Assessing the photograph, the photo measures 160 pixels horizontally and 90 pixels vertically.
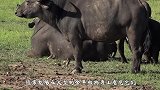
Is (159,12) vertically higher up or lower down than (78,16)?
lower down

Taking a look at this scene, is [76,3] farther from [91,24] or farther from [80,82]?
[80,82]

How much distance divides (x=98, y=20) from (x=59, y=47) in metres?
2.51

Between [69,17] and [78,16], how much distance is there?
189 mm

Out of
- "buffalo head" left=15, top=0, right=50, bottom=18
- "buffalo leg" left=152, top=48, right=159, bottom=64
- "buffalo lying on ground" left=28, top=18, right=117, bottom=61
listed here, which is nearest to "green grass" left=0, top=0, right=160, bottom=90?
"buffalo lying on ground" left=28, top=18, right=117, bottom=61

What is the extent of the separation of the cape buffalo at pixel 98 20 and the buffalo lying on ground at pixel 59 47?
1.56 meters

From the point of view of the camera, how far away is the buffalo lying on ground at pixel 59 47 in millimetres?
13703

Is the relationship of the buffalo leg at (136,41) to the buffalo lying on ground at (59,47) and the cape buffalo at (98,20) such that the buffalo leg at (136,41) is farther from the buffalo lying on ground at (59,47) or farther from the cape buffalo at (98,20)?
the buffalo lying on ground at (59,47)

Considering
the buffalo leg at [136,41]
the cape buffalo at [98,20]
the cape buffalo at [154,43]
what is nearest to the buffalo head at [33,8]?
the cape buffalo at [98,20]

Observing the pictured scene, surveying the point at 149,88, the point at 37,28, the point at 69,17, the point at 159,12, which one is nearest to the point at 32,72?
the point at 69,17

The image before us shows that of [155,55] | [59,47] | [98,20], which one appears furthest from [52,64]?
[155,55]

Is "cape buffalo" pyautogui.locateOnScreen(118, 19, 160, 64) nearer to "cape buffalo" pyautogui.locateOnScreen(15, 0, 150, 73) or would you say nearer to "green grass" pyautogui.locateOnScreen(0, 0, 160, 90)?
"green grass" pyautogui.locateOnScreen(0, 0, 160, 90)

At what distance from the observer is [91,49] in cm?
1380

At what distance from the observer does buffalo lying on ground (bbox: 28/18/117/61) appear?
13.7 meters

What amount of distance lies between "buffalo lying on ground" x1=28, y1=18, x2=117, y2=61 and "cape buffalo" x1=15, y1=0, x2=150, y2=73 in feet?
5.11
